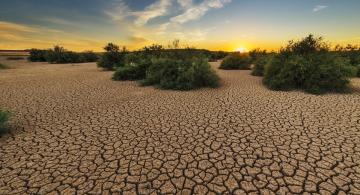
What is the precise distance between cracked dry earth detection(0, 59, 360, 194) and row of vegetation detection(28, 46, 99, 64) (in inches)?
995

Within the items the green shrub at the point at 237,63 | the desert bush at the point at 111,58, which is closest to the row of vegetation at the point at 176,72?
the desert bush at the point at 111,58

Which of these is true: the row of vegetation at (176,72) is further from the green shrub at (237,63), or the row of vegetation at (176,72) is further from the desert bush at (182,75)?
the green shrub at (237,63)

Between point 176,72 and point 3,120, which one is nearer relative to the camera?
point 3,120

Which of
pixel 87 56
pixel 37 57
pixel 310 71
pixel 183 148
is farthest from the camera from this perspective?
pixel 87 56

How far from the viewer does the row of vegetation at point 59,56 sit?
2843 centimetres

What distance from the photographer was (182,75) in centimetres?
941

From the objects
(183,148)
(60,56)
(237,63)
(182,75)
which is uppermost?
(60,56)

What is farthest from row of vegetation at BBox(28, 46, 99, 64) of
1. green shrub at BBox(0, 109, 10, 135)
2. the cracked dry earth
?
green shrub at BBox(0, 109, 10, 135)

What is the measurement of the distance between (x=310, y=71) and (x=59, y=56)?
31.3 meters

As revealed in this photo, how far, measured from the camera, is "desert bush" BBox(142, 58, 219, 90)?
30.3ft

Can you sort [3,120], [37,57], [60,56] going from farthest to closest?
[37,57], [60,56], [3,120]

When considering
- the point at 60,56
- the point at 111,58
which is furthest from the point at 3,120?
the point at 60,56

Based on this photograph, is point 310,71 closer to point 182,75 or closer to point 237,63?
point 182,75

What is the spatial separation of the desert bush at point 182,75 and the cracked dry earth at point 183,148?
2.55 metres
